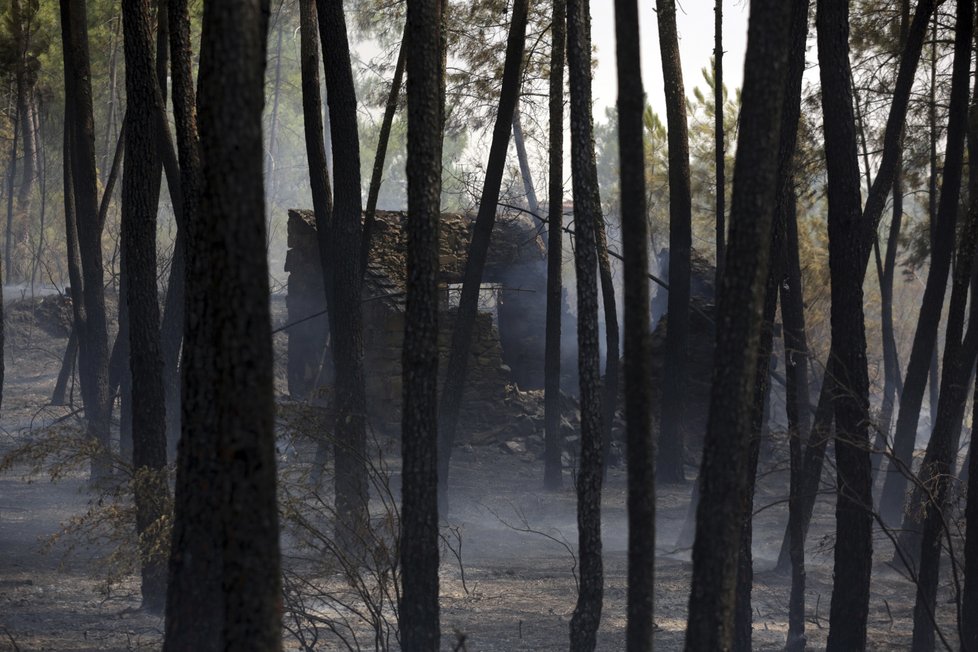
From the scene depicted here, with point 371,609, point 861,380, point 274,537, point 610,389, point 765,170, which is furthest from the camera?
point 610,389

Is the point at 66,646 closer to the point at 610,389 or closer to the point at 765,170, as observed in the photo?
the point at 765,170

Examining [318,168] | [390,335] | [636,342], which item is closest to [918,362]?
[318,168]

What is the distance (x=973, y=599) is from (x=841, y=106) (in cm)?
396

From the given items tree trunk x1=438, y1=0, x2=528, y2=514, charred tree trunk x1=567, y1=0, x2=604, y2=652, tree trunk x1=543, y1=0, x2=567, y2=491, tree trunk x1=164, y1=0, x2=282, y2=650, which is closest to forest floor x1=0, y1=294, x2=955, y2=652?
tree trunk x1=543, y1=0, x2=567, y2=491

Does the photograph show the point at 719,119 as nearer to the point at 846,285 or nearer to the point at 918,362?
the point at 918,362

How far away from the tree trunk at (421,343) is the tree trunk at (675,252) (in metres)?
8.34

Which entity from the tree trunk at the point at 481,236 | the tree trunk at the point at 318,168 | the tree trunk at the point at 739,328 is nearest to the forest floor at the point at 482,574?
the tree trunk at the point at 481,236

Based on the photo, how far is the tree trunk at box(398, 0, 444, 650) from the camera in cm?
562

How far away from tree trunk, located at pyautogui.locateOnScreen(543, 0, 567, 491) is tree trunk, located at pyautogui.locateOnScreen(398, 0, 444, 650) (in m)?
6.22

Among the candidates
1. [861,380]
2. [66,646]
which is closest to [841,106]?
[861,380]

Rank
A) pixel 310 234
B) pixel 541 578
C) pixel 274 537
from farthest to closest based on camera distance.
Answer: pixel 310 234 < pixel 541 578 < pixel 274 537

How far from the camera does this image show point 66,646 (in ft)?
23.2

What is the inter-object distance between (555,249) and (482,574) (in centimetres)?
510

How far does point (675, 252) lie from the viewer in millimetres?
14008
